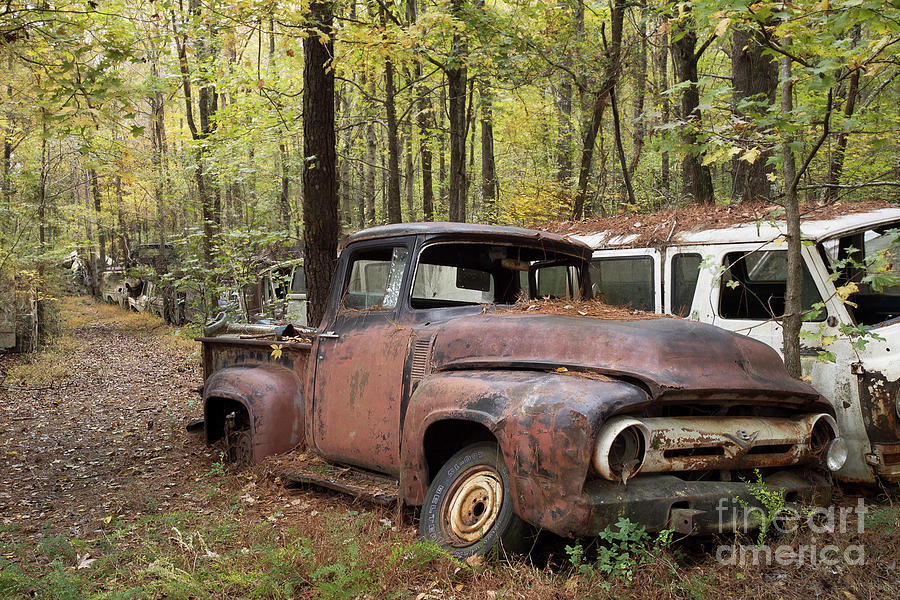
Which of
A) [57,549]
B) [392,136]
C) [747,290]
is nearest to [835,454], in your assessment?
[747,290]

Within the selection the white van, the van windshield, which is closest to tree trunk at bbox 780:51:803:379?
the white van

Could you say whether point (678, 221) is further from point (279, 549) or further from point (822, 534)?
point (279, 549)

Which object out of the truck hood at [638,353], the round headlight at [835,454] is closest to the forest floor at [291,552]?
the round headlight at [835,454]

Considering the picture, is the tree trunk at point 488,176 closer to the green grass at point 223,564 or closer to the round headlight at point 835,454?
the round headlight at point 835,454

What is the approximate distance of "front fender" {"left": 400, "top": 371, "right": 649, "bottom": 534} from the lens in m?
3.12

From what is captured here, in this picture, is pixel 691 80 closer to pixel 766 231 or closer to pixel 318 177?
pixel 766 231

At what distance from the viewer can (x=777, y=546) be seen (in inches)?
139

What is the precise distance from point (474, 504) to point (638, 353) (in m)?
1.19

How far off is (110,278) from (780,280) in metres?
28.9

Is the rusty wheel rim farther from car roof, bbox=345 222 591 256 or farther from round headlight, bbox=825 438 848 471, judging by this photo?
round headlight, bbox=825 438 848 471

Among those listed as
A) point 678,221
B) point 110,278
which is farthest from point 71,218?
point 678,221

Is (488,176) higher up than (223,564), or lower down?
higher up

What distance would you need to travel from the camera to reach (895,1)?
3857mm

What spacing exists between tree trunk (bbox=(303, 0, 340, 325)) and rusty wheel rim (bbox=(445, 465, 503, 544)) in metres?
4.28
